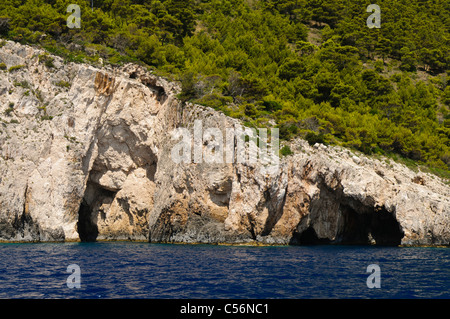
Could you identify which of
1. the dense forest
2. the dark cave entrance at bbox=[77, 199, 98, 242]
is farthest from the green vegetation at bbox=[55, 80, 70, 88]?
the dark cave entrance at bbox=[77, 199, 98, 242]

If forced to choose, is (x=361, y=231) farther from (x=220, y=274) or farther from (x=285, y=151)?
(x=220, y=274)

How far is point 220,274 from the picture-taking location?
74.5 feet

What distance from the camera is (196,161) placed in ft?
143

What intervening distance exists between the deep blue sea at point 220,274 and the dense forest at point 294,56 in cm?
1837

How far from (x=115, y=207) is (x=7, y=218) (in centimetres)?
1164

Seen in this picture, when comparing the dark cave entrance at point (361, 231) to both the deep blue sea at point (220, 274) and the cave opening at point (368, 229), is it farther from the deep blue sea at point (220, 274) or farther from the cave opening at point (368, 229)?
the deep blue sea at point (220, 274)

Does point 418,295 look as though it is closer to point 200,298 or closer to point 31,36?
point 200,298

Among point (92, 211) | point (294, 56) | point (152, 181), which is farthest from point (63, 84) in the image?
point (294, 56)

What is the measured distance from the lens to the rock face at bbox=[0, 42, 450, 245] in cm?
4094

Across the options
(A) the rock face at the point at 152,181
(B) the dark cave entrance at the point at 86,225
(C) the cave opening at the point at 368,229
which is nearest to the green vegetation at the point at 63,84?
(A) the rock face at the point at 152,181

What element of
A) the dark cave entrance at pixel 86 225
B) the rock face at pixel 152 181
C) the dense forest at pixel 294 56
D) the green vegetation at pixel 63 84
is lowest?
the dark cave entrance at pixel 86 225

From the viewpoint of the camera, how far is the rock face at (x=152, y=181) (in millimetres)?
40938

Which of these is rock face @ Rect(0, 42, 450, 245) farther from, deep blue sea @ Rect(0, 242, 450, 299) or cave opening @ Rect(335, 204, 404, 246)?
deep blue sea @ Rect(0, 242, 450, 299)

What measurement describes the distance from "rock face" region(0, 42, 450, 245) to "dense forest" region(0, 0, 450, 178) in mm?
2962
